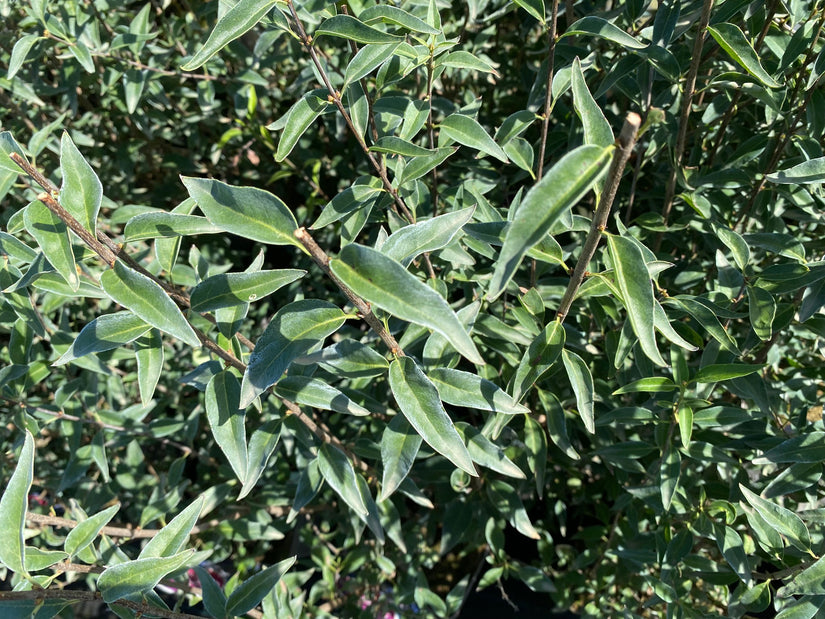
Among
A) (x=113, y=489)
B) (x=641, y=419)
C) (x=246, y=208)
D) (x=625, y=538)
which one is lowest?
(x=625, y=538)

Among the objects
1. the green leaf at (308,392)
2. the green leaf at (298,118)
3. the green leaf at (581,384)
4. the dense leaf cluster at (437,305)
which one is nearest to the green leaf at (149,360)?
the dense leaf cluster at (437,305)

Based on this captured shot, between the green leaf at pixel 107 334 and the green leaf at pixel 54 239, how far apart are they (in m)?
0.10

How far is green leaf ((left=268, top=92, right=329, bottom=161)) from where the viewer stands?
816 mm

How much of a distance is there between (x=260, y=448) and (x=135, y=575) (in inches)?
9.6

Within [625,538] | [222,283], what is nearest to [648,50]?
[222,283]

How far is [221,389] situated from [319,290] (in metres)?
0.87

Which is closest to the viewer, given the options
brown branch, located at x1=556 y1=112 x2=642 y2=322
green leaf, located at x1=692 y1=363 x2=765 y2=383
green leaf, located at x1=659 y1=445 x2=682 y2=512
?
brown branch, located at x1=556 y1=112 x2=642 y2=322

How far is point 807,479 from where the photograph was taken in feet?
3.12

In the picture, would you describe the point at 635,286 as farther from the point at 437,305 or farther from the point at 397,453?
the point at 397,453

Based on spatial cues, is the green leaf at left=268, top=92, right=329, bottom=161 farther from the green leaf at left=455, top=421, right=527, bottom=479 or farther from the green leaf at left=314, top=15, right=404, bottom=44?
the green leaf at left=455, top=421, right=527, bottom=479

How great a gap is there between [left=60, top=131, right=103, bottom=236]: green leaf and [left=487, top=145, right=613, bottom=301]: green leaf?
453mm

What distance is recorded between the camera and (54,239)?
0.65 metres

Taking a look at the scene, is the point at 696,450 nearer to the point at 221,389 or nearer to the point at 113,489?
the point at 221,389

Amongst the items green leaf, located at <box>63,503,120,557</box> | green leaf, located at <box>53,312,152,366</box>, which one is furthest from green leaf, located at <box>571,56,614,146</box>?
green leaf, located at <box>63,503,120,557</box>
